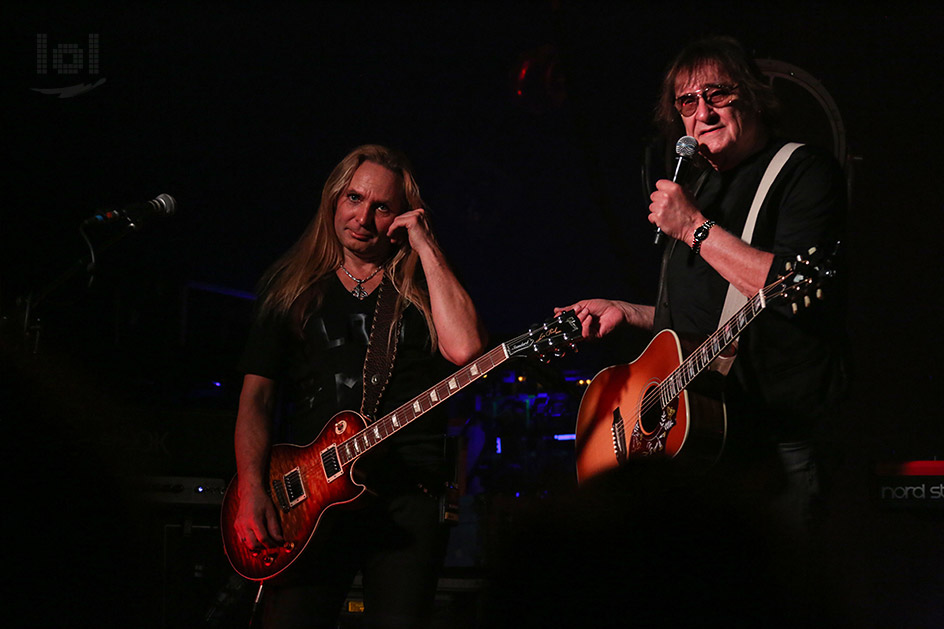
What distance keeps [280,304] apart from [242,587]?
1425 mm

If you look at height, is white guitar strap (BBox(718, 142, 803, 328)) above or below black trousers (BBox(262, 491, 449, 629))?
above

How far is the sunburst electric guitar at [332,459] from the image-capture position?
2.37 meters

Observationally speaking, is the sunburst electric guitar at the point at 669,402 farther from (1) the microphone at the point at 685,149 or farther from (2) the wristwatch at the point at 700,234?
(1) the microphone at the point at 685,149

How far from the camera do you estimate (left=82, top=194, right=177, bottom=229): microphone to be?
2699mm

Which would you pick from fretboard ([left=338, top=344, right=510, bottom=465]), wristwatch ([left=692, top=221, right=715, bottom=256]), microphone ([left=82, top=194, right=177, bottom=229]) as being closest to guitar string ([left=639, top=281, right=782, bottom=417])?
wristwatch ([left=692, top=221, right=715, bottom=256])

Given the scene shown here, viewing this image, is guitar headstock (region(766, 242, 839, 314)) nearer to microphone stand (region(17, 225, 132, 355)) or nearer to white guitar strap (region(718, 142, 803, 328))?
white guitar strap (region(718, 142, 803, 328))

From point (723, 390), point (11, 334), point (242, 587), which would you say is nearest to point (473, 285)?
point (242, 587)

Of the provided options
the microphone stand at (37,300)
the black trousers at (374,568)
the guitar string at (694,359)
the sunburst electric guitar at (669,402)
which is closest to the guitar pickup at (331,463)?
the black trousers at (374,568)

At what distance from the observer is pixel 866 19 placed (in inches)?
155


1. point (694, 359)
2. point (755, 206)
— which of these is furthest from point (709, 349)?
point (755, 206)

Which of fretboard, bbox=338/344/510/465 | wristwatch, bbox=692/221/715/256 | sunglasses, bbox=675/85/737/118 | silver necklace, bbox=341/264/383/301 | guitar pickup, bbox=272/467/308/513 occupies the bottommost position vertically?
guitar pickup, bbox=272/467/308/513

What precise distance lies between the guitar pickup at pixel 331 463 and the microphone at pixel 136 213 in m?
1.05

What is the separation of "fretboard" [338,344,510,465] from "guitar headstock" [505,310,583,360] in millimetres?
55

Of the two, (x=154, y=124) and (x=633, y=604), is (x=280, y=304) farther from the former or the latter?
(x=154, y=124)
